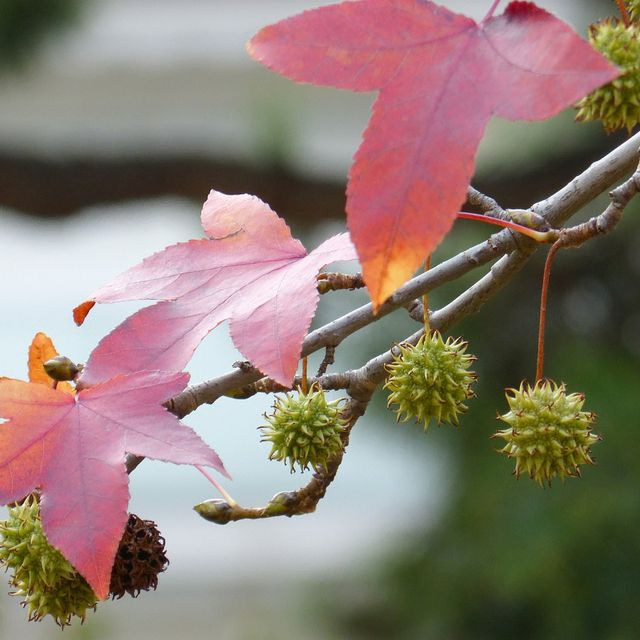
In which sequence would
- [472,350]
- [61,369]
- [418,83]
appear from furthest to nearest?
[472,350], [61,369], [418,83]

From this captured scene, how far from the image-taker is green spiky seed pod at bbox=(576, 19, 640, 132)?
1.87 feet

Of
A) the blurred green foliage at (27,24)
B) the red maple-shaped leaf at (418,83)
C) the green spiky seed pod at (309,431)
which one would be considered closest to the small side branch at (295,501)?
the green spiky seed pod at (309,431)

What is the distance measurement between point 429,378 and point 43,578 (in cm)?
23

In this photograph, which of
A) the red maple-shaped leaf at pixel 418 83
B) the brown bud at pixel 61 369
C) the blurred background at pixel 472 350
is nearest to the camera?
the red maple-shaped leaf at pixel 418 83

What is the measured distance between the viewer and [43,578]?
52cm

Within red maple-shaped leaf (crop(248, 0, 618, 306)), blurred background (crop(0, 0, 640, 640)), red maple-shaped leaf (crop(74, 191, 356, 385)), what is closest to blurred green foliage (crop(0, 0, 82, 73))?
blurred background (crop(0, 0, 640, 640))

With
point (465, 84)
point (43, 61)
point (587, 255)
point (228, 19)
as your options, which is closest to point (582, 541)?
point (587, 255)

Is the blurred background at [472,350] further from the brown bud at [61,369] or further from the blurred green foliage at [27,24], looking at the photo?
the brown bud at [61,369]

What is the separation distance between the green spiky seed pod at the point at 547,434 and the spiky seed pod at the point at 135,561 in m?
0.19

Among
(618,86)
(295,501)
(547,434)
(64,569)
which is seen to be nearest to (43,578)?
(64,569)

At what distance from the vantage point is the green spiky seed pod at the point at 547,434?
1.78 feet

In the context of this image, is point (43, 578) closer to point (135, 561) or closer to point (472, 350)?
point (135, 561)

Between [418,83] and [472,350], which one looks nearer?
[418,83]

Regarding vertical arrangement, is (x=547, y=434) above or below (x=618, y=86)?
below
